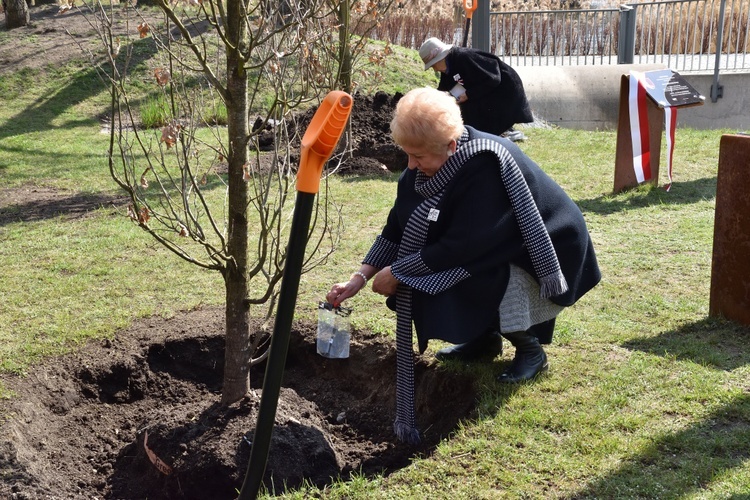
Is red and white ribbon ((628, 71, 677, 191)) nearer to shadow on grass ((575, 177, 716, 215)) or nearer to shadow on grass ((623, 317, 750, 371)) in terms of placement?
shadow on grass ((575, 177, 716, 215))

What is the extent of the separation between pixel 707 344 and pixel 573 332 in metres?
0.70

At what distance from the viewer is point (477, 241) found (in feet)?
11.7

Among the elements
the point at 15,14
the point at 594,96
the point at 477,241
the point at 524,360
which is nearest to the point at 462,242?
the point at 477,241

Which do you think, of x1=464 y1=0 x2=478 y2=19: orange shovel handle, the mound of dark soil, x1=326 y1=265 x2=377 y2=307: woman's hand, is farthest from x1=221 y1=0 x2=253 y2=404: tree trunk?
x1=464 y1=0 x2=478 y2=19: orange shovel handle

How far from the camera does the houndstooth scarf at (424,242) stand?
3582 mm

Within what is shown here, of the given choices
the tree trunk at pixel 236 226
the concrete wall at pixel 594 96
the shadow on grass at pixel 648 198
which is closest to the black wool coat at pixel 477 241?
the tree trunk at pixel 236 226

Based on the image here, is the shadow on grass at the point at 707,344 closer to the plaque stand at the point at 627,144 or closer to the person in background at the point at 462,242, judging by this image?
the person in background at the point at 462,242

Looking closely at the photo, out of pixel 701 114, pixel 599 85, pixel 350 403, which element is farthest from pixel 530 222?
pixel 701 114

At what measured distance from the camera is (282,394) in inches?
162

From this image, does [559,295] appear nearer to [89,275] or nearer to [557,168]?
[89,275]

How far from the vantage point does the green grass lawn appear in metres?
3.28

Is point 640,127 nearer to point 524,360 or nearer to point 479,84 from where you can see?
point 479,84

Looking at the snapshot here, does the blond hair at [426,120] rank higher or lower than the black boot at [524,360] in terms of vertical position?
higher

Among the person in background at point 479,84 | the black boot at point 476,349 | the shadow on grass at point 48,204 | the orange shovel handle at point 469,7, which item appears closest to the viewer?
the black boot at point 476,349
